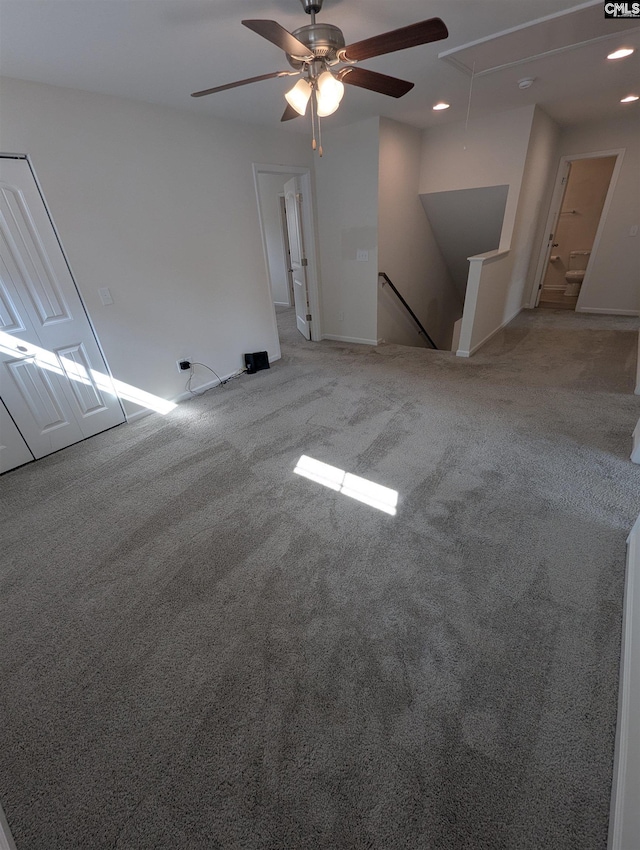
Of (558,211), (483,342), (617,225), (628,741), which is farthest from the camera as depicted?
(558,211)

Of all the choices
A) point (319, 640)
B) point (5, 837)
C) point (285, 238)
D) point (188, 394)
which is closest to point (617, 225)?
point (285, 238)

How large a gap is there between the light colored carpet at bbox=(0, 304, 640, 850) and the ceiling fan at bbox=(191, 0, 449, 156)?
6.94 ft

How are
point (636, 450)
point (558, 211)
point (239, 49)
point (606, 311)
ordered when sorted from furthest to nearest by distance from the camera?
point (558, 211) → point (606, 311) → point (636, 450) → point (239, 49)

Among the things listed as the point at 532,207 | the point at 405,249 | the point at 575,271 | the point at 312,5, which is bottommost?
the point at 575,271

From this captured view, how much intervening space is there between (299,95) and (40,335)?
2.42m

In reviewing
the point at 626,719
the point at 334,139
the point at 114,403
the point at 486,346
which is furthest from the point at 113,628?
the point at 334,139

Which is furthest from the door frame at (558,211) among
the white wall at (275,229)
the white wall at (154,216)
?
the white wall at (275,229)

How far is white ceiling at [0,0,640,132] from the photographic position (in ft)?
5.78

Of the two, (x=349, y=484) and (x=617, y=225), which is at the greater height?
(x=617, y=225)

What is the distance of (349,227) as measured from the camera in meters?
4.56

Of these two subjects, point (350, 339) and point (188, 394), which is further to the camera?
point (350, 339)

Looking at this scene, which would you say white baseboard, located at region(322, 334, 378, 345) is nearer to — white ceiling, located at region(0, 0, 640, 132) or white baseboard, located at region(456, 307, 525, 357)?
white baseboard, located at region(456, 307, 525, 357)

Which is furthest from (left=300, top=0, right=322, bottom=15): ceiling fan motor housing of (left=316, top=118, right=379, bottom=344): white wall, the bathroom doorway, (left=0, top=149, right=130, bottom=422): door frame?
the bathroom doorway

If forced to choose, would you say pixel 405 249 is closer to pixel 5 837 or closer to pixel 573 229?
pixel 573 229
